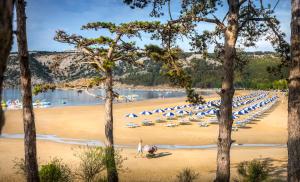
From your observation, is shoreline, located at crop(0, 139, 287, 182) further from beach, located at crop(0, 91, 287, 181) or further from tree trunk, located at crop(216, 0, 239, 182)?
tree trunk, located at crop(216, 0, 239, 182)

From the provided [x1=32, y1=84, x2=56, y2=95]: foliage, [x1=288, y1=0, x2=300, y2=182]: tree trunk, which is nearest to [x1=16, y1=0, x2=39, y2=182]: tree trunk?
[x1=32, y1=84, x2=56, y2=95]: foliage

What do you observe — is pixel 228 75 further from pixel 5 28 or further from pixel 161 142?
pixel 161 142

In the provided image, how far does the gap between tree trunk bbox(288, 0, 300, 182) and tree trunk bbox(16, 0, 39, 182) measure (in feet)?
21.9

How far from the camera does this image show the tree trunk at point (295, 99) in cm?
743

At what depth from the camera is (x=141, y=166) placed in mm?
21938

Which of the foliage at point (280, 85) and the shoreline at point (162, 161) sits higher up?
the foliage at point (280, 85)

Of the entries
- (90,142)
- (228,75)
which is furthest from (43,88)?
(90,142)

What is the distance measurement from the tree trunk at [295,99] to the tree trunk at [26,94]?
6687mm

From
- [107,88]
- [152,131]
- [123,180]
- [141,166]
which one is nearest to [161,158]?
[141,166]

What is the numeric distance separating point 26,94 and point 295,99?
22.5 ft

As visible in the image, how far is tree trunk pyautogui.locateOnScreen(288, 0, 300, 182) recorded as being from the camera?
7.43 m

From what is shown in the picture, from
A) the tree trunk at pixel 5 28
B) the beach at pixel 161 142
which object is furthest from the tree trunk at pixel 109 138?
the tree trunk at pixel 5 28

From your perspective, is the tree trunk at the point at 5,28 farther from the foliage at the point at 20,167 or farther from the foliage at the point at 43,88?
the foliage at the point at 43,88

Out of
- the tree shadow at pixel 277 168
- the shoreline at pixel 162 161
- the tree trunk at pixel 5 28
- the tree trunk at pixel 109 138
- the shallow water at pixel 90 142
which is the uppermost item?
the tree trunk at pixel 5 28
